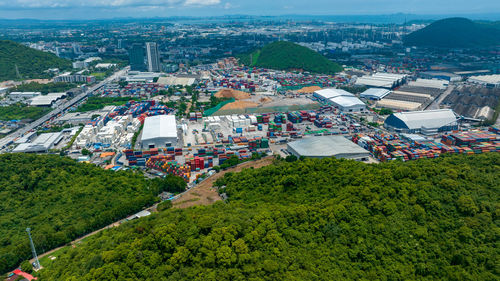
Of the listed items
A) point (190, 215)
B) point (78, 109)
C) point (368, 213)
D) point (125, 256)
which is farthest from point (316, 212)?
point (78, 109)

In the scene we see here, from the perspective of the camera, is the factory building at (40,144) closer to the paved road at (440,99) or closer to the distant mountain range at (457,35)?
the paved road at (440,99)

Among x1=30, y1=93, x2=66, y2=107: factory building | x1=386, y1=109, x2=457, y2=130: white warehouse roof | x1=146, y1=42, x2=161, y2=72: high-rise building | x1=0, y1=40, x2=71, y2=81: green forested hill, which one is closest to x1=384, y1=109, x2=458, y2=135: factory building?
x1=386, y1=109, x2=457, y2=130: white warehouse roof

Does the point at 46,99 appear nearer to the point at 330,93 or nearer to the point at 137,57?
the point at 137,57

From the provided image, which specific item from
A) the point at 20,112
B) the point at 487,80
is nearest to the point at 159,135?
→ the point at 20,112

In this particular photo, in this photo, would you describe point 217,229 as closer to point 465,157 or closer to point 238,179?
point 238,179

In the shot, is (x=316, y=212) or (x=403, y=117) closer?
(x=316, y=212)

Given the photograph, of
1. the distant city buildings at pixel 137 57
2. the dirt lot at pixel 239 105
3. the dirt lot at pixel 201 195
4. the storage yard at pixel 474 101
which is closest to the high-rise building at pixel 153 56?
the distant city buildings at pixel 137 57

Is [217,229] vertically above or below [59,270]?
above

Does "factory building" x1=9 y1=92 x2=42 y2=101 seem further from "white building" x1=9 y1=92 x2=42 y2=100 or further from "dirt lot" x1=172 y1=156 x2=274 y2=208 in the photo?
"dirt lot" x1=172 y1=156 x2=274 y2=208
